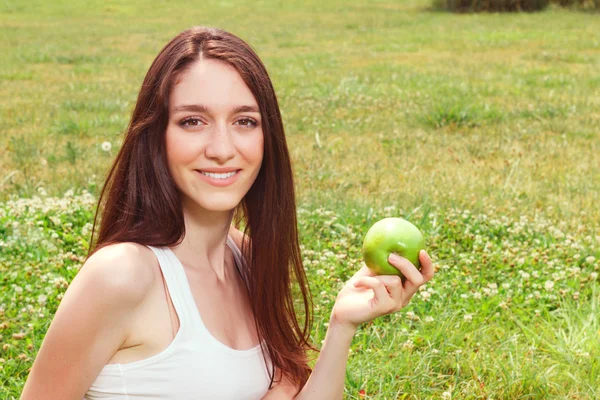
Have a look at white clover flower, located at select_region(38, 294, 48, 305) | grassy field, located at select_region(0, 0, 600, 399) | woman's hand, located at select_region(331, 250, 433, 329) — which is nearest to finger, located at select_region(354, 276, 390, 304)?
woman's hand, located at select_region(331, 250, 433, 329)

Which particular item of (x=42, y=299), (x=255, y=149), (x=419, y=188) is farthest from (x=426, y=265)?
(x=419, y=188)

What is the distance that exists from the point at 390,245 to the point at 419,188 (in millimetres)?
3681

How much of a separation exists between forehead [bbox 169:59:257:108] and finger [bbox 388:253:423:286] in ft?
2.22

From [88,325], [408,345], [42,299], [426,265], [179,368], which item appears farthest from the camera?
[42,299]

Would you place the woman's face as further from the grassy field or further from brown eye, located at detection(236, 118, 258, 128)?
the grassy field

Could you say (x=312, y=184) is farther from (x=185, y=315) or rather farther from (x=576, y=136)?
(x=185, y=315)

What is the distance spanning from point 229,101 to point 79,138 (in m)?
6.42

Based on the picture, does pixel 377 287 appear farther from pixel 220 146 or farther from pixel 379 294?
pixel 220 146

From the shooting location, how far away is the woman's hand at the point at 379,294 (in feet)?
8.55

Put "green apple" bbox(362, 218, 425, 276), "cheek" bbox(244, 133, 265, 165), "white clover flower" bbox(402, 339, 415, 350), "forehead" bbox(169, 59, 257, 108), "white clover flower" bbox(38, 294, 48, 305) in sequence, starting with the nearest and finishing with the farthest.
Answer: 1. "forehead" bbox(169, 59, 257, 108)
2. "cheek" bbox(244, 133, 265, 165)
3. "green apple" bbox(362, 218, 425, 276)
4. "white clover flower" bbox(402, 339, 415, 350)
5. "white clover flower" bbox(38, 294, 48, 305)

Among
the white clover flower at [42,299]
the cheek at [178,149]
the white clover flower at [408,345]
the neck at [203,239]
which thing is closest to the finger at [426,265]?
the neck at [203,239]

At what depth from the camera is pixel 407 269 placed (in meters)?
2.62

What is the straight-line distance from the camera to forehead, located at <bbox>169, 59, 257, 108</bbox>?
258 centimetres

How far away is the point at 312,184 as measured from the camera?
6.78 m
